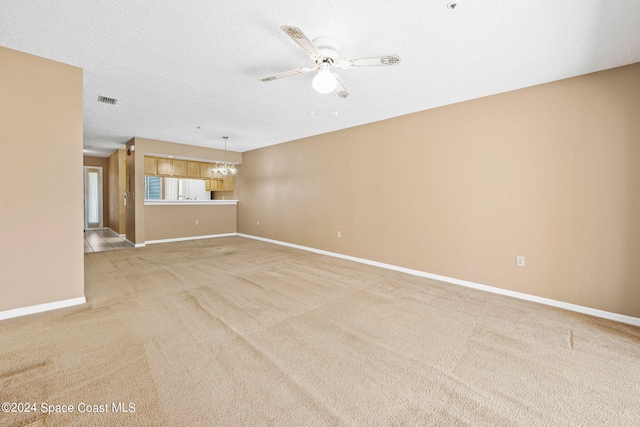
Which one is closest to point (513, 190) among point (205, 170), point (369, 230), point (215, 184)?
point (369, 230)

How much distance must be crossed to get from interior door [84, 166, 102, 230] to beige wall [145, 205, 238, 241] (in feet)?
13.5

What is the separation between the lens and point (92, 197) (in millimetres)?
8781

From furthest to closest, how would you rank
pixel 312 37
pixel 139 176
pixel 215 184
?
1. pixel 215 184
2. pixel 139 176
3. pixel 312 37

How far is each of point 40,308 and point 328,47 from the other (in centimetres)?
371

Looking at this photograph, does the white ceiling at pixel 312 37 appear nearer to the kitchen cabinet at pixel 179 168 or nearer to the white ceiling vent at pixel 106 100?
the white ceiling vent at pixel 106 100

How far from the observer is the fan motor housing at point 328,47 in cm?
222

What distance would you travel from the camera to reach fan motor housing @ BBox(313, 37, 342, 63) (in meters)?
2.22

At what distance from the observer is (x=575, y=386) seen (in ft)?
5.51

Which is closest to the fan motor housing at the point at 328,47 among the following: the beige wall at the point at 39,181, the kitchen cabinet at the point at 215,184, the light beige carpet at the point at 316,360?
the light beige carpet at the point at 316,360

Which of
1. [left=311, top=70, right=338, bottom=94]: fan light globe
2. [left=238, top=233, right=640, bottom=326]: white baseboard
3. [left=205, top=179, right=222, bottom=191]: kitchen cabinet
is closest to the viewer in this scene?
[left=311, top=70, right=338, bottom=94]: fan light globe

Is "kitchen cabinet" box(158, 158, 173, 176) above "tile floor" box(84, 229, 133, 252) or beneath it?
above

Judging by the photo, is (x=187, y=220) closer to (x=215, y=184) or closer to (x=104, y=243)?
(x=215, y=184)

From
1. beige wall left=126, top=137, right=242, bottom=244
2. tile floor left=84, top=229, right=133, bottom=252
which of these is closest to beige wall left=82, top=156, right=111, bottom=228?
tile floor left=84, top=229, right=133, bottom=252

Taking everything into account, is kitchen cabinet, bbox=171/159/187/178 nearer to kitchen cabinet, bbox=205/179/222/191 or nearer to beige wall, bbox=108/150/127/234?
kitchen cabinet, bbox=205/179/222/191
